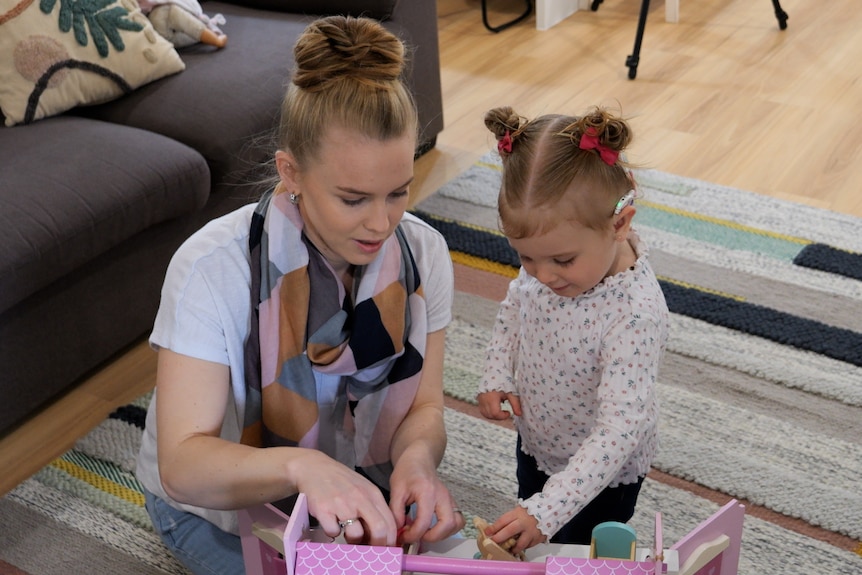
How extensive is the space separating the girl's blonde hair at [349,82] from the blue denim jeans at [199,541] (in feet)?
1.84

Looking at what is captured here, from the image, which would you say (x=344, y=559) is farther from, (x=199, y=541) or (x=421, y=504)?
(x=199, y=541)

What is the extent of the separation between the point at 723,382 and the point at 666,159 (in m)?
1.04

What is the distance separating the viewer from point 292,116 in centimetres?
115

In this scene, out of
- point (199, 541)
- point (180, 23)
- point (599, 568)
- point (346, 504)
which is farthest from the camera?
point (180, 23)

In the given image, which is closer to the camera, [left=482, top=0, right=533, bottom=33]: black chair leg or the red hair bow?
the red hair bow

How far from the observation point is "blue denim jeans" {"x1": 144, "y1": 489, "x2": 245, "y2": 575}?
52.2 inches

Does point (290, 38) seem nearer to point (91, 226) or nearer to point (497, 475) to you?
point (91, 226)

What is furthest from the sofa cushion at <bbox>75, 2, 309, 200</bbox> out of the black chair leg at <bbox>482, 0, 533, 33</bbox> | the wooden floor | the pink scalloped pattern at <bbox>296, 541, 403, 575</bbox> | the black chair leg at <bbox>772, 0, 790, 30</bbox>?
the black chair leg at <bbox>772, 0, 790, 30</bbox>

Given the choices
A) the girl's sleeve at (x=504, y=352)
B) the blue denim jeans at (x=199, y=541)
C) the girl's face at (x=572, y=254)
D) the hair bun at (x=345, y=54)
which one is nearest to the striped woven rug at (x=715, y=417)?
the blue denim jeans at (x=199, y=541)

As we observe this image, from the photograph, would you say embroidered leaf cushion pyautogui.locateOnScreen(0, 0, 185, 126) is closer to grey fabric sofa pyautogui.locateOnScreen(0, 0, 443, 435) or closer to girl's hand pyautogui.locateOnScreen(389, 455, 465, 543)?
grey fabric sofa pyautogui.locateOnScreen(0, 0, 443, 435)

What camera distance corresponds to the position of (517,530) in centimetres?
110

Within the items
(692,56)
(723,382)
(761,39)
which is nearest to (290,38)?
(723,382)

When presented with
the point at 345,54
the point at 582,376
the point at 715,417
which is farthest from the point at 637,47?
the point at 345,54

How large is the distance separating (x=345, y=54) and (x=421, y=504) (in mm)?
524
